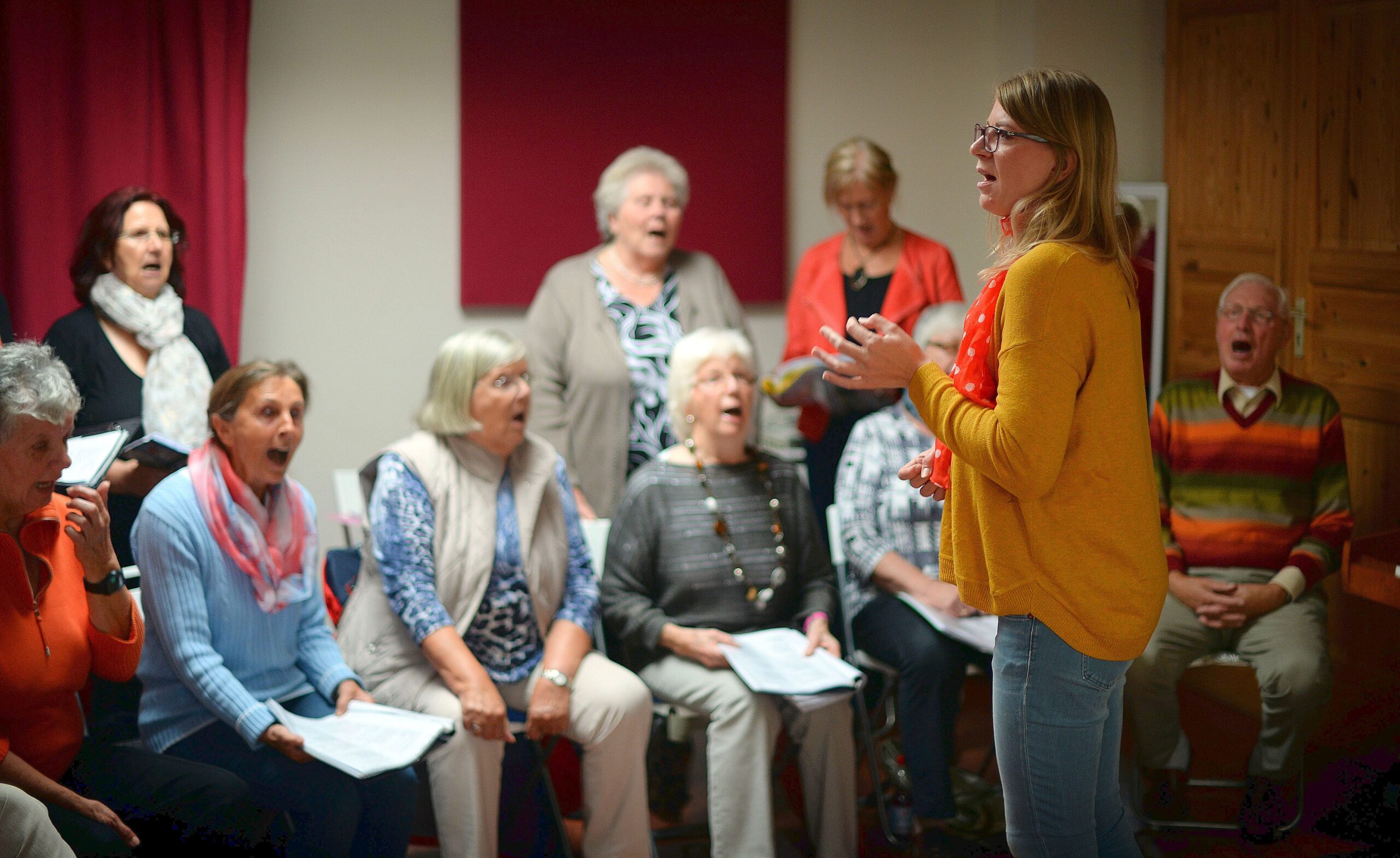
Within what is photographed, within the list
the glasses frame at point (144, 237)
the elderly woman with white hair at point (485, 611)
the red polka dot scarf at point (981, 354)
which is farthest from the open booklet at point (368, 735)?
the red polka dot scarf at point (981, 354)

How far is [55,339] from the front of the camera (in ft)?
9.67

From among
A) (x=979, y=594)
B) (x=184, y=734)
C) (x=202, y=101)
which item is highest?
(x=202, y=101)

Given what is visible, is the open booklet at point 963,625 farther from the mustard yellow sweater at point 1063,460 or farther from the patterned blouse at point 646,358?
the mustard yellow sweater at point 1063,460

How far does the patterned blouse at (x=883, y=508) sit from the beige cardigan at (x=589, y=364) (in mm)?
588

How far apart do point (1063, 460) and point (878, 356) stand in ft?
0.87

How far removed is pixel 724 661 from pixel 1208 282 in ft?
7.83

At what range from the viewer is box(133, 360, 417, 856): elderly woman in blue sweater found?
2459mm

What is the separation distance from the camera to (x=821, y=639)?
2969 mm

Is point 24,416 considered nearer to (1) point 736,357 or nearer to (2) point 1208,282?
(1) point 736,357

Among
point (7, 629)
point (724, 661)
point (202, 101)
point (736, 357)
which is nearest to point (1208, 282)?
point (736, 357)

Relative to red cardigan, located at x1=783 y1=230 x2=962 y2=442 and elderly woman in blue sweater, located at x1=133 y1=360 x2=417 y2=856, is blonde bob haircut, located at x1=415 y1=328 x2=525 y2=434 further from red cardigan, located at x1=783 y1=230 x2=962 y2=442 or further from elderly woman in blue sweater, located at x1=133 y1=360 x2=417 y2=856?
red cardigan, located at x1=783 y1=230 x2=962 y2=442

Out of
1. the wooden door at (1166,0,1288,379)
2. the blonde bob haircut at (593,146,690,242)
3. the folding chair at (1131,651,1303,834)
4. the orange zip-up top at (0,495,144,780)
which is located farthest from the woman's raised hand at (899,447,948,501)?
the wooden door at (1166,0,1288,379)

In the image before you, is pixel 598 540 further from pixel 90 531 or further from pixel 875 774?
pixel 90 531

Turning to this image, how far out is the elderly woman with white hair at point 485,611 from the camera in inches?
106
